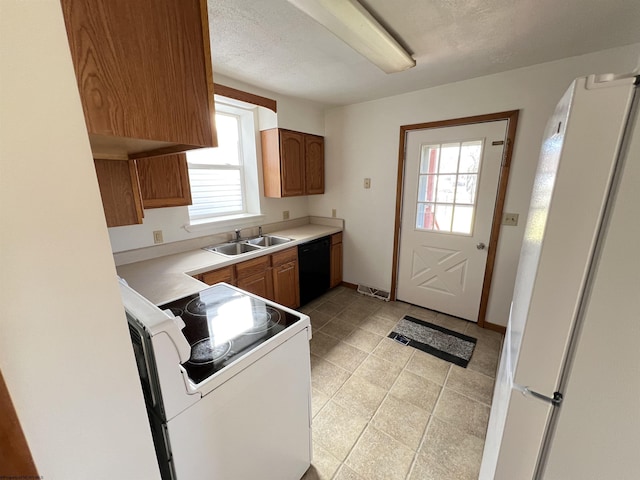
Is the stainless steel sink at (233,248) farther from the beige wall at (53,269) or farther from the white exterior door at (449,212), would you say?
the beige wall at (53,269)

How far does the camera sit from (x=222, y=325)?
1.19 m

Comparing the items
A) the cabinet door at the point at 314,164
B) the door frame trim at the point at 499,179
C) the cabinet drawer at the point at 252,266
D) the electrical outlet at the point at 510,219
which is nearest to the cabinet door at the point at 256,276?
the cabinet drawer at the point at 252,266

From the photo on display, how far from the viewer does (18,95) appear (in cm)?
40

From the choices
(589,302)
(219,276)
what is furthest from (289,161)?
(589,302)

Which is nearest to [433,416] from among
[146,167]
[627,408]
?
[627,408]

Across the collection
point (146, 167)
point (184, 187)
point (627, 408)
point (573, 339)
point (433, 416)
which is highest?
point (146, 167)

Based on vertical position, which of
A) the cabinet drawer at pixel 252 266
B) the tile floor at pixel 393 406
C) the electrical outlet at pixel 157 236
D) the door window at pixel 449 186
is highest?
the door window at pixel 449 186

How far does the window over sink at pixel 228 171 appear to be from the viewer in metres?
2.63

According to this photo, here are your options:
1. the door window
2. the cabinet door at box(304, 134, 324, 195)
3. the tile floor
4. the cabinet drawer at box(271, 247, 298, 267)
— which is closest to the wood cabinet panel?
the cabinet drawer at box(271, 247, 298, 267)

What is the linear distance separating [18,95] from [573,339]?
115cm

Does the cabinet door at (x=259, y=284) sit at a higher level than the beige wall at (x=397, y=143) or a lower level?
lower

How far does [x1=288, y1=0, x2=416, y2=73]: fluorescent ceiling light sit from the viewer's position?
4.05ft

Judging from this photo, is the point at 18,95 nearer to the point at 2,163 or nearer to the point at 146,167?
the point at 2,163

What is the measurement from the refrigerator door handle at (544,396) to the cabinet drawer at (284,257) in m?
2.10
